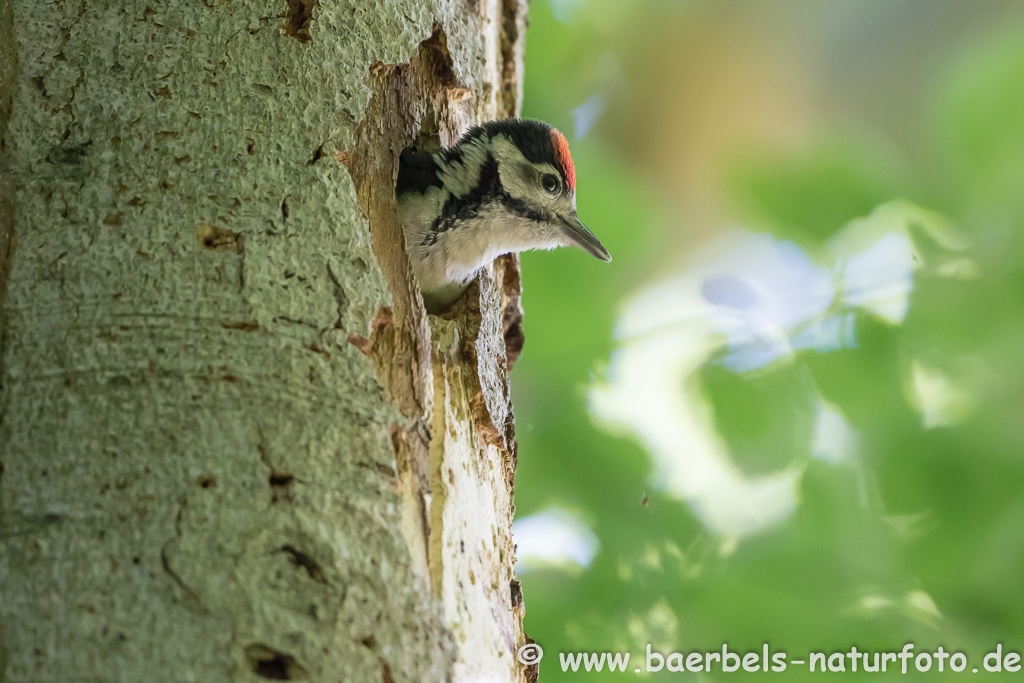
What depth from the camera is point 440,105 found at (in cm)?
212

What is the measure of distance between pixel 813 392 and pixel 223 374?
2094mm

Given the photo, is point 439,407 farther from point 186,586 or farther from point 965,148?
point 965,148

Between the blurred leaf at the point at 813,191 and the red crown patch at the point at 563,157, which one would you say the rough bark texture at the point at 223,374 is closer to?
the red crown patch at the point at 563,157

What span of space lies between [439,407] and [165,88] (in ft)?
2.35

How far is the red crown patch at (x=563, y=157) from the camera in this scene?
98.6 inches

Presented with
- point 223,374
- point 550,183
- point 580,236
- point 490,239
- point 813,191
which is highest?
point 813,191

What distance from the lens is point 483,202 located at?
2.35 m

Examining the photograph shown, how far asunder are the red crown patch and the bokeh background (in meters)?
0.58

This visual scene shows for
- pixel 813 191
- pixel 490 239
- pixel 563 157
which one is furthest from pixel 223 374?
pixel 813 191

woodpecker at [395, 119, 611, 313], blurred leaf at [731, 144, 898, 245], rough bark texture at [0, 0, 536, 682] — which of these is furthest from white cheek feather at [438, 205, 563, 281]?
blurred leaf at [731, 144, 898, 245]

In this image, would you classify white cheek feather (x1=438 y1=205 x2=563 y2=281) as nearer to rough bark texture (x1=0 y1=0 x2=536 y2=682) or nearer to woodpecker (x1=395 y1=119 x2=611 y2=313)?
woodpecker (x1=395 y1=119 x2=611 y2=313)

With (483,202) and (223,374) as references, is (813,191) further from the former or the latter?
(223,374)

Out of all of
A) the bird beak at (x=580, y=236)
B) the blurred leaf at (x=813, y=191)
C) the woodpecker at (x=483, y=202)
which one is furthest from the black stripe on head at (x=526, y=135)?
the blurred leaf at (x=813, y=191)

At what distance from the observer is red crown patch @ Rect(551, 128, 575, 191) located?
2.50 metres
